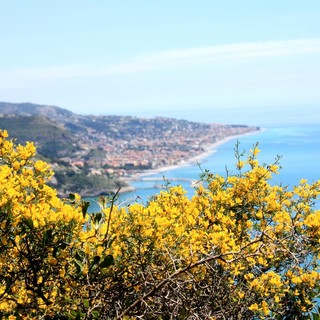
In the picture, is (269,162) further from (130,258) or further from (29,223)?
(29,223)

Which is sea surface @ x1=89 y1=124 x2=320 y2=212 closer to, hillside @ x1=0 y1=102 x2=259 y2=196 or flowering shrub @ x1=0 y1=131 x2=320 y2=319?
hillside @ x1=0 y1=102 x2=259 y2=196

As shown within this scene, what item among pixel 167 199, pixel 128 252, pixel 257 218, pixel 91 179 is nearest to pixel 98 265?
pixel 128 252

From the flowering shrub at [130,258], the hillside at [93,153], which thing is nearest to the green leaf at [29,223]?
the flowering shrub at [130,258]

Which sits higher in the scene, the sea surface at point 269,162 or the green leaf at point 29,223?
the green leaf at point 29,223

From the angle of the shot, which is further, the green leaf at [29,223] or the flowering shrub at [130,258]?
the green leaf at [29,223]

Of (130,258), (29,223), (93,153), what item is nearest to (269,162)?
(93,153)

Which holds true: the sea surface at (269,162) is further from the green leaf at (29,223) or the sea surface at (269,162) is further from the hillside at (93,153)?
the green leaf at (29,223)

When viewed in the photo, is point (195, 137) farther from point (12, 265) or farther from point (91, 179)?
point (12, 265)

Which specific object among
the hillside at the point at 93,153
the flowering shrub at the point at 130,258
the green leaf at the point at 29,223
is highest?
the green leaf at the point at 29,223

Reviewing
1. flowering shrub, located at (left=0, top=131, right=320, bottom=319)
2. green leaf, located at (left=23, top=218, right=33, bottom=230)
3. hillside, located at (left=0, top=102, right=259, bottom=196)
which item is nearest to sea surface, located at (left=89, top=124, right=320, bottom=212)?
hillside, located at (left=0, top=102, right=259, bottom=196)
